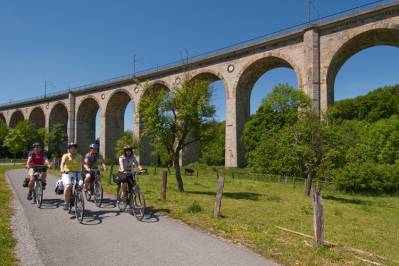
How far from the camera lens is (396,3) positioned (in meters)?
25.1

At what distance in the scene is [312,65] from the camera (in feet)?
95.7

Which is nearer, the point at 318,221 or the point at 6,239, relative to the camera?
the point at 6,239

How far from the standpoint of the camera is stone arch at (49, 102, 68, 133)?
61769 mm

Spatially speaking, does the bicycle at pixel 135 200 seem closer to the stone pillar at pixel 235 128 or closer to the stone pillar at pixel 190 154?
the stone pillar at pixel 235 128

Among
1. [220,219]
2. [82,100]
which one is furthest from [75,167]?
[82,100]

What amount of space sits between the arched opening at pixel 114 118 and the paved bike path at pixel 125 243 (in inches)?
1694

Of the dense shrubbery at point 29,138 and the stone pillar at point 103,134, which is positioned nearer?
the stone pillar at point 103,134

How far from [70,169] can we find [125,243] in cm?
349

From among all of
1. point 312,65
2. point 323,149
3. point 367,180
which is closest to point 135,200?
point 323,149

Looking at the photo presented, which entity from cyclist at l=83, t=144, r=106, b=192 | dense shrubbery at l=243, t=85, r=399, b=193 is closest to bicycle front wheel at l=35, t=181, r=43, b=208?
cyclist at l=83, t=144, r=106, b=192

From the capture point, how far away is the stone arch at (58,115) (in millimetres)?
61769

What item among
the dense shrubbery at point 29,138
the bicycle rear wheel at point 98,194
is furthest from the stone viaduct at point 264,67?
the bicycle rear wheel at point 98,194

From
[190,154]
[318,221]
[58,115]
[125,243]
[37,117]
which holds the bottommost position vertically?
[125,243]

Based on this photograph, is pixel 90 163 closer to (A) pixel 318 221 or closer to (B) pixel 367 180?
(A) pixel 318 221
